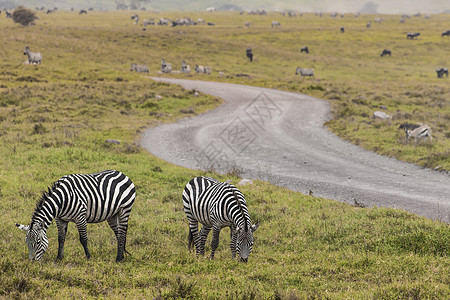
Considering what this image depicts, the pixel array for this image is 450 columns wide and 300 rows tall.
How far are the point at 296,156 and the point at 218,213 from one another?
13705 millimetres

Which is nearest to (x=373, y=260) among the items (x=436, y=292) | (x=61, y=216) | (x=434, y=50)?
(x=436, y=292)

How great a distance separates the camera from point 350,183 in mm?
17250

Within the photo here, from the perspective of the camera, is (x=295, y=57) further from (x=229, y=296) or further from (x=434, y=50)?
(x=229, y=296)

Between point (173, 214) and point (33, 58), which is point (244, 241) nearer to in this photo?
point (173, 214)

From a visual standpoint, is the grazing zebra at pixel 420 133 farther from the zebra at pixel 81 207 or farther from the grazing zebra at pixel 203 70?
the grazing zebra at pixel 203 70

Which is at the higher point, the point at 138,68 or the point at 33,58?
the point at 33,58

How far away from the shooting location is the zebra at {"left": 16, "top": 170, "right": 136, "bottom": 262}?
Answer: 797 centimetres

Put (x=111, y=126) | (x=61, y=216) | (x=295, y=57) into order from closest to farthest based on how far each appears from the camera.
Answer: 1. (x=61, y=216)
2. (x=111, y=126)
3. (x=295, y=57)

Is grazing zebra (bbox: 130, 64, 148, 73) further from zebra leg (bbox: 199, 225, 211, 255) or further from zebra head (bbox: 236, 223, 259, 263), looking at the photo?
zebra head (bbox: 236, 223, 259, 263)

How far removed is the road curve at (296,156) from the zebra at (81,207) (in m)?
9.16

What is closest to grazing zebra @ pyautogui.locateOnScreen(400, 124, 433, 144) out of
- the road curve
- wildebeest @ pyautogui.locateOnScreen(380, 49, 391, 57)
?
the road curve

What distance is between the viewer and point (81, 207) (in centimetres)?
840

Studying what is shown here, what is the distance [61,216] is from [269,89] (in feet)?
128

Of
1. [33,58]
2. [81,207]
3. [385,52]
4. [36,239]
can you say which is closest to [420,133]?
[81,207]
